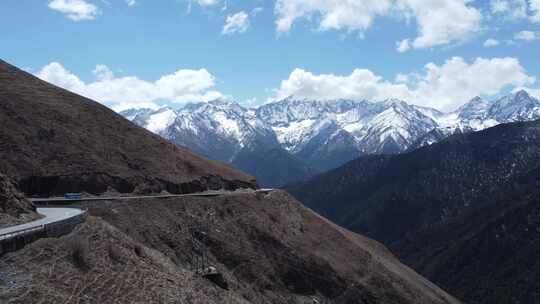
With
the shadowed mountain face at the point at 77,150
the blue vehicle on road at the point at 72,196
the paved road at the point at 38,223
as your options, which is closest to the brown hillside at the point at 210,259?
the paved road at the point at 38,223

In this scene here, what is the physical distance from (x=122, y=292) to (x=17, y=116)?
45.7 meters

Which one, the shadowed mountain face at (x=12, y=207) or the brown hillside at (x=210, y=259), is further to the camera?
the shadowed mountain face at (x=12, y=207)

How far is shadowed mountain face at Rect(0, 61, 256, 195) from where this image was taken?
61.0 meters

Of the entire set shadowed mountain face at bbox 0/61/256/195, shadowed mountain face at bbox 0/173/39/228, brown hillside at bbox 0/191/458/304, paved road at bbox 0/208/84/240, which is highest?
shadowed mountain face at bbox 0/61/256/195

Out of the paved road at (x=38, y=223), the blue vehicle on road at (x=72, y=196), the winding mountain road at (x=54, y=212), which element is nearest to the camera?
the paved road at (x=38, y=223)

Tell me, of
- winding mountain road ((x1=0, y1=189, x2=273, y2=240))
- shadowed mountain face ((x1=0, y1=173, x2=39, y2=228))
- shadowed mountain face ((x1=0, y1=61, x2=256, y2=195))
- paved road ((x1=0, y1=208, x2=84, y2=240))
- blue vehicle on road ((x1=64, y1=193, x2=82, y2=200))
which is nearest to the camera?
paved road ((x1=0, y1=208, x2=84, y2=240))

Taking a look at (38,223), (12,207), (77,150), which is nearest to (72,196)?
(77,150)

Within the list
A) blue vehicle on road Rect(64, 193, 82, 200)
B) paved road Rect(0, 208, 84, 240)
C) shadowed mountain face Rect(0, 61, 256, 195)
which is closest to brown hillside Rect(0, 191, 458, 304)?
paved road Rect(0, 208, 84, 240)

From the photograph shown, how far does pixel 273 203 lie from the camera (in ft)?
278

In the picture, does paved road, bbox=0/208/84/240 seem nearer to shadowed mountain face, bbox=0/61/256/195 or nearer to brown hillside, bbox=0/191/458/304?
brown hillside, bbox=0/191/458/304

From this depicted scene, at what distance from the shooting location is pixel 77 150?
6644 cm

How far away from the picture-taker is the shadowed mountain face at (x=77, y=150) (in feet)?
200

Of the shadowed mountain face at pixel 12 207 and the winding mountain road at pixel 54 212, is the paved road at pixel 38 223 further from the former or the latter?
the shadowed mountain face at pixel 12 207

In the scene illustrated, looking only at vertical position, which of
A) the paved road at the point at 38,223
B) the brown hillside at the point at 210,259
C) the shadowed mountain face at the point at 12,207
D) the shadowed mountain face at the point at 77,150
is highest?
the shadowed mountain face at the point at 77,150
